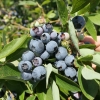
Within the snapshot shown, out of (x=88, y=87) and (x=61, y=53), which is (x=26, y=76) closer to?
(x=61, y=53)

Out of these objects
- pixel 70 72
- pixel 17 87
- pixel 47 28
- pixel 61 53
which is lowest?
pixel 17 87

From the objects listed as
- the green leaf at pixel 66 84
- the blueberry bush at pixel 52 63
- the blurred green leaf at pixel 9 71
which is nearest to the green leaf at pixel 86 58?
the blueberry bush at pixel 52 63

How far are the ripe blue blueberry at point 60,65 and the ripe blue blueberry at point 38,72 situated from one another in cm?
7

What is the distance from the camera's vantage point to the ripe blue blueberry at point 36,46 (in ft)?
3.65

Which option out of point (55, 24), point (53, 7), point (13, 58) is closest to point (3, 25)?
point (53, 7)

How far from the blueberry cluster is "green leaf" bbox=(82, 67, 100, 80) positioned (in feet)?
0.21

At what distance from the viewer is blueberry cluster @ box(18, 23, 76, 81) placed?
3.68ft

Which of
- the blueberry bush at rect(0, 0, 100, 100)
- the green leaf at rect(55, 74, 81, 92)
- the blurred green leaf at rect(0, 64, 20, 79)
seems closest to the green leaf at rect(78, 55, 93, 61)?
the blueberry bush at rect(0, 0, 100, 100)

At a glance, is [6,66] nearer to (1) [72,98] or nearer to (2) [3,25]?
(1) [72,98]

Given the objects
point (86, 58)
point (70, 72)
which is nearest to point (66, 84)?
point (70, 72)

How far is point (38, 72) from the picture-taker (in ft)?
3.59

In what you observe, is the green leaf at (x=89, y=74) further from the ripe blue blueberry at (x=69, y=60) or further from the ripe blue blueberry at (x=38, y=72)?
the ripe blue blueberry at (x=38, y=72)

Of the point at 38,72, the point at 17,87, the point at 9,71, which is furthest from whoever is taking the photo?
the point at 17,87

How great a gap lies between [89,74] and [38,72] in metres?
0.24
